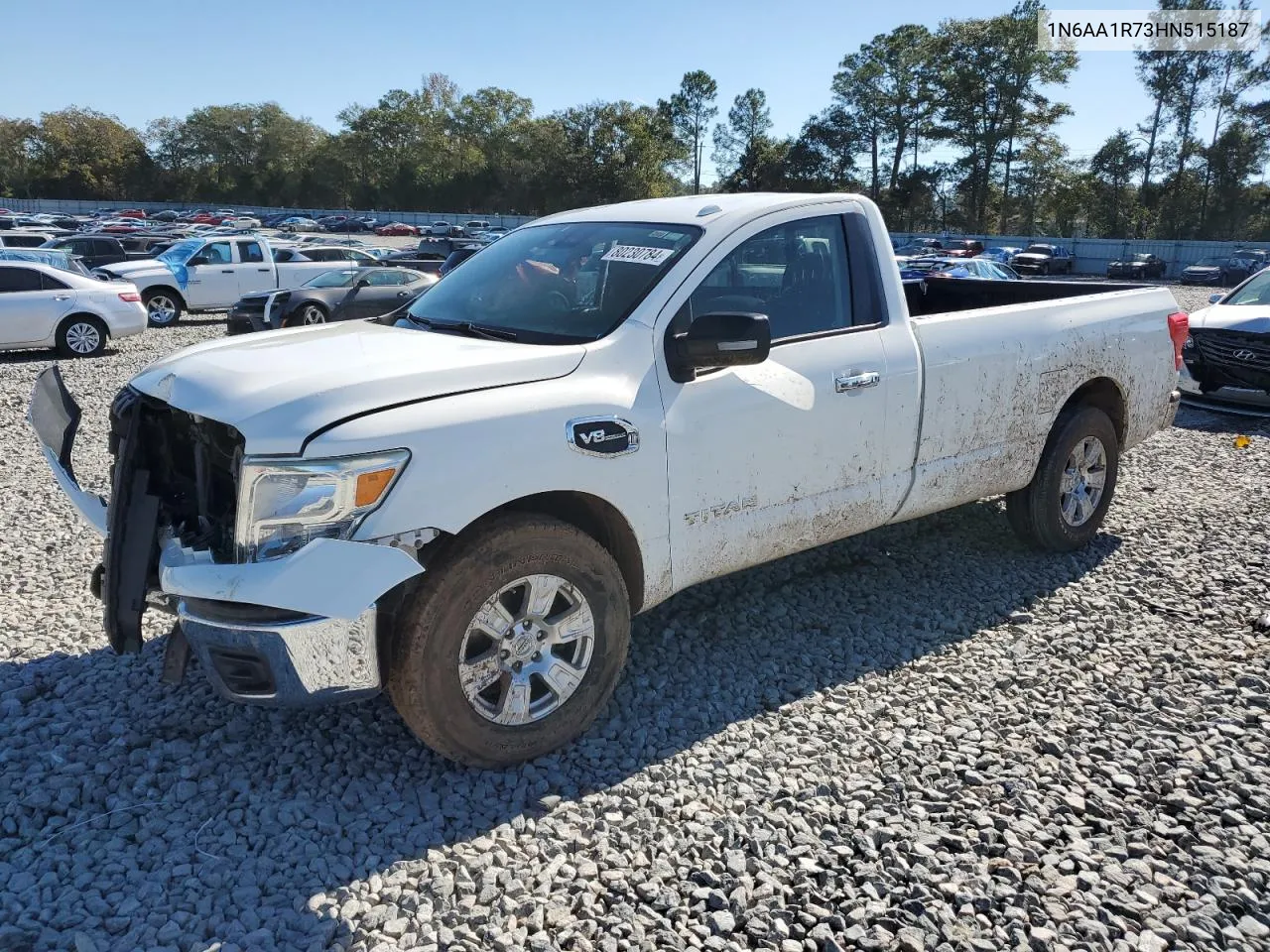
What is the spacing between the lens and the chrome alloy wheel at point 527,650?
3.19 meters

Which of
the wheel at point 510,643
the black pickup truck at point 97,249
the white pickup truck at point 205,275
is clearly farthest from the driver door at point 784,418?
the black pickup truck at point 97,249

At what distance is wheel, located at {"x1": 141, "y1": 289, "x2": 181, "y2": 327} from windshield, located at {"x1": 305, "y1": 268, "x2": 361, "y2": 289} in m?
3.52

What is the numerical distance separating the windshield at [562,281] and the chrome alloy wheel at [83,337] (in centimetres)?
1247

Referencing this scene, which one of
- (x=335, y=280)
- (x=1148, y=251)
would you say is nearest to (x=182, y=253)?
(x=335, y=280)

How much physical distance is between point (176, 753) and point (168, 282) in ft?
58.6

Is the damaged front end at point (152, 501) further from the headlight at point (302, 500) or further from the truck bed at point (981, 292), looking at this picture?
the truck bed at point (981, 292)

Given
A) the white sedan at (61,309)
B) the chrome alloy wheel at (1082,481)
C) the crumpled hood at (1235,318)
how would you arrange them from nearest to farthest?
the chrome alloy wheel at (1082,481), the crumpled hood at (1235,318), the white sedan at (61,309)

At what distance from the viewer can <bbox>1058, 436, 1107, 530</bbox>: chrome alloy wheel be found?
5348 mm

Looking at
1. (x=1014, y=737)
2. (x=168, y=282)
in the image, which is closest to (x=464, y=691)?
(x=1014, y=737)

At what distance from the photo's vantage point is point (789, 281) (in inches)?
164

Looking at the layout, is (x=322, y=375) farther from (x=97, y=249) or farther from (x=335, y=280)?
(x=97, y=249)

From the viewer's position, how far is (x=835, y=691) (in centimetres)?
396

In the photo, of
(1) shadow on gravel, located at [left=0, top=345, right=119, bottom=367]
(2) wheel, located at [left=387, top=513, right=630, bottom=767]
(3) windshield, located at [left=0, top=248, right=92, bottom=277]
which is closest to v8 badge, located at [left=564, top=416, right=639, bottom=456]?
(2) wheel, located at [left=387, top=513, right=630, bottom=767]

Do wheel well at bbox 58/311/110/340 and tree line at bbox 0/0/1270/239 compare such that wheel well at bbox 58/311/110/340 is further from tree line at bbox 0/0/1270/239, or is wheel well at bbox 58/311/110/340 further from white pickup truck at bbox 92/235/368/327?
tree line at bbox 0/0/1270/239
